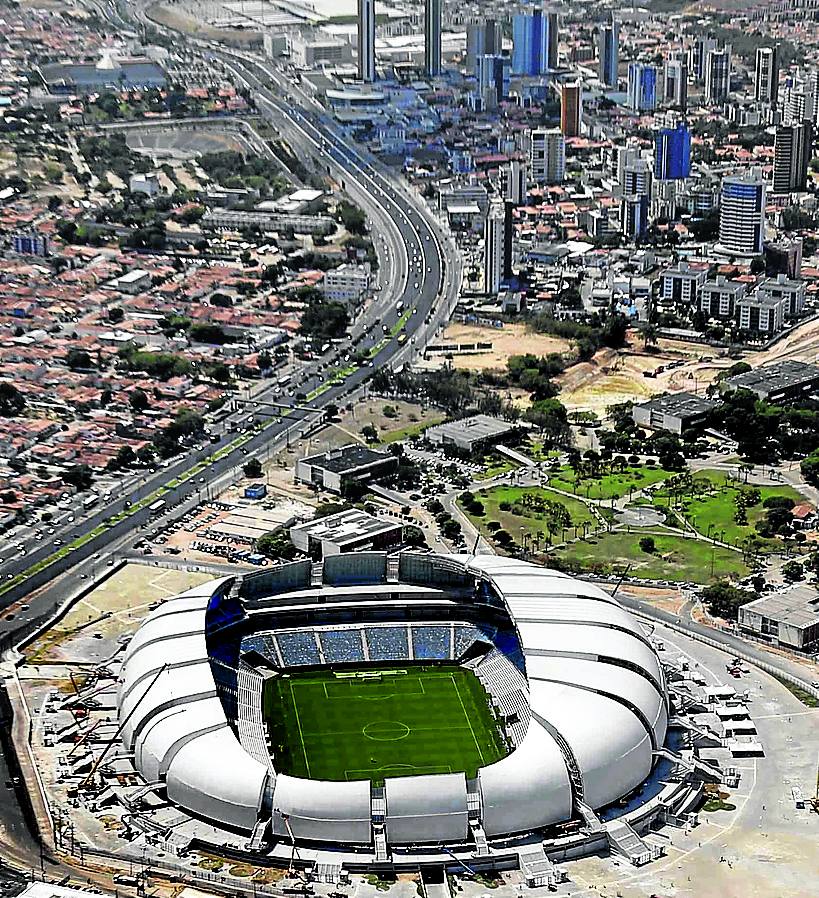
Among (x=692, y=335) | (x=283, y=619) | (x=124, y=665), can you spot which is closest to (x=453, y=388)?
(x=692, y=335)

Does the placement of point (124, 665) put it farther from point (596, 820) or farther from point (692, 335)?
point (692, 335)

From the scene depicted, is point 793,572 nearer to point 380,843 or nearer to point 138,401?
point 380,843

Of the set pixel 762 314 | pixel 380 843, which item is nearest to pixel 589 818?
pixel 380 843

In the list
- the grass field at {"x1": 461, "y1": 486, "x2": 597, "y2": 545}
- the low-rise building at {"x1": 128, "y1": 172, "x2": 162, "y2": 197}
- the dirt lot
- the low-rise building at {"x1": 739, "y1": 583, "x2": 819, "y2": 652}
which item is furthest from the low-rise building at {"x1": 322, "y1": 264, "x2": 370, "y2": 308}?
the dirt lot

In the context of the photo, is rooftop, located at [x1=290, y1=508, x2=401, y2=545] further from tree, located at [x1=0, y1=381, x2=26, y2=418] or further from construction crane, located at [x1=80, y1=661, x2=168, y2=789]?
tree, located at [x1=0, y1=381, x2=26, y2=418]

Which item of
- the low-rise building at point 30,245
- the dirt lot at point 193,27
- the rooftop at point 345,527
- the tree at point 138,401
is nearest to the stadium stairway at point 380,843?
the rooftop at point 345,527

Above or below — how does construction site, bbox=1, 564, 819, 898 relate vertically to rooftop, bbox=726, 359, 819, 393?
below
